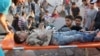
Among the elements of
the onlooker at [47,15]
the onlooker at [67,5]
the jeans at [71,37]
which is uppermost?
the onlooker at [67,5]

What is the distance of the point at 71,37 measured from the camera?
58.1 inches

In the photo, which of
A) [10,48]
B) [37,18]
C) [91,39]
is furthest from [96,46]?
[10,48]

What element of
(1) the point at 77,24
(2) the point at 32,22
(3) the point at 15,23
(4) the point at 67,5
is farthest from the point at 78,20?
(3) the point at 15,23

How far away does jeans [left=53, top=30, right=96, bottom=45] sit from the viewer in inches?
58.1

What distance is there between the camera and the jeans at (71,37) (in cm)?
148

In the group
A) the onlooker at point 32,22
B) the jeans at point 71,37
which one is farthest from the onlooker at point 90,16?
the onlooker at point 32,22

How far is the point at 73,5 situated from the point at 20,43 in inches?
18.9

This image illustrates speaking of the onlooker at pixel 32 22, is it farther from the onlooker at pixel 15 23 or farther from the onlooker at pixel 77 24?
the onlooker at pixel 77 24

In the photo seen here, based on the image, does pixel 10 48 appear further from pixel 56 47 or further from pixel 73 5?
pixel 73 5

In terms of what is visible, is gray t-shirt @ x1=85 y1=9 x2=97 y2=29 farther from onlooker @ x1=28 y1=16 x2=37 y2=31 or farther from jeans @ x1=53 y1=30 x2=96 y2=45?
onlooker @ x1=28 y1=16 x2=37 y2=31

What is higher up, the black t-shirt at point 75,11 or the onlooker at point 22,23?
the black t-shirt at point 75,11

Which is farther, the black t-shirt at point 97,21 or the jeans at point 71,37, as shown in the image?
the black t-shirt at point 97,21

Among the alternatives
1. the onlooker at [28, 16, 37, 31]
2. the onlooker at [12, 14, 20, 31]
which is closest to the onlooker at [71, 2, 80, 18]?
the onlooker at [28, 16, 37, 31]

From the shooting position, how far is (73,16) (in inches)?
61.7
